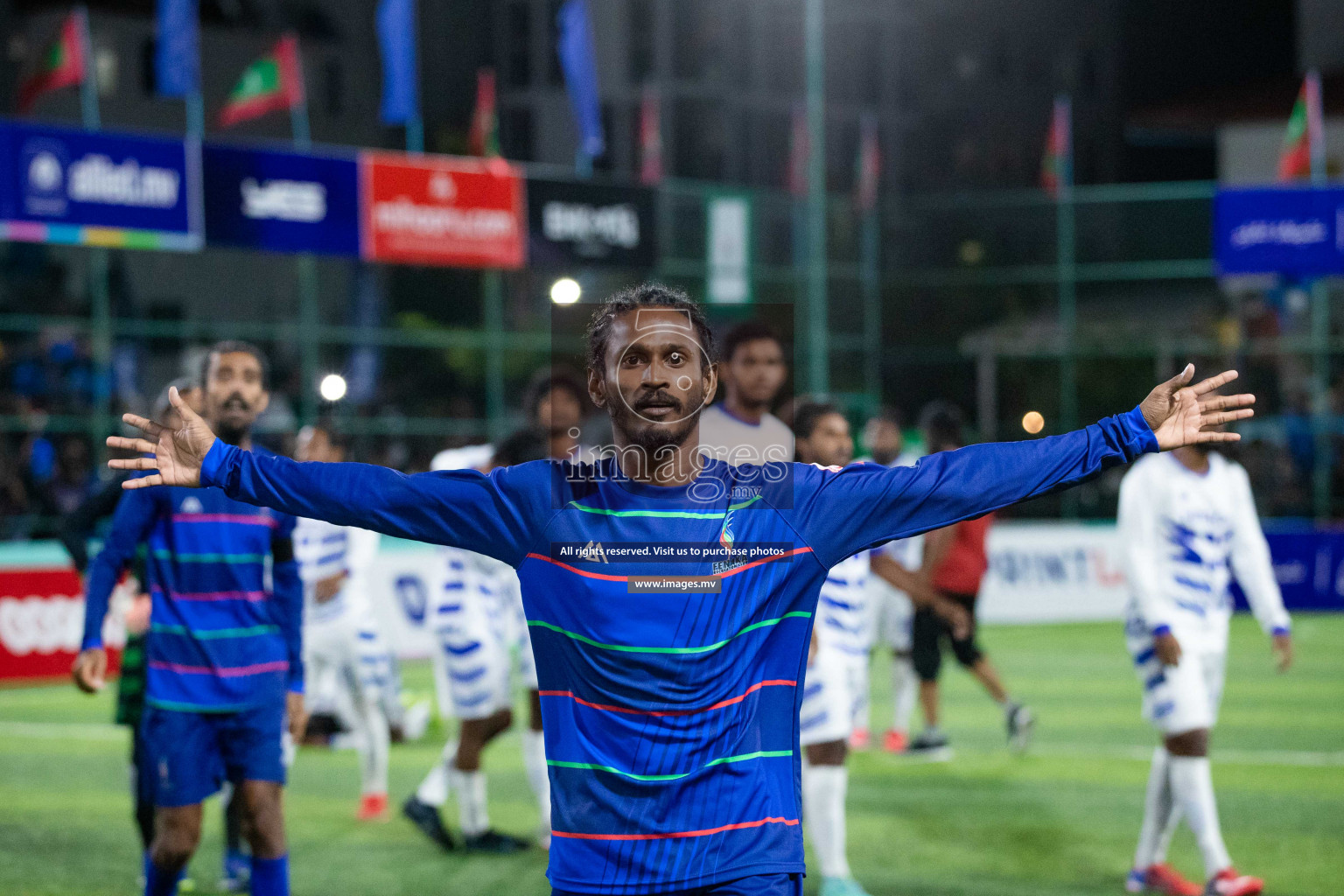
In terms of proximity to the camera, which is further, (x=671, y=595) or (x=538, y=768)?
(x=538, y=768)

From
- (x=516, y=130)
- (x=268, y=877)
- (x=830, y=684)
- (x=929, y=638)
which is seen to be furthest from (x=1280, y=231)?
(x=516, y=130)

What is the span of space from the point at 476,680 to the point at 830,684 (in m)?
1.98

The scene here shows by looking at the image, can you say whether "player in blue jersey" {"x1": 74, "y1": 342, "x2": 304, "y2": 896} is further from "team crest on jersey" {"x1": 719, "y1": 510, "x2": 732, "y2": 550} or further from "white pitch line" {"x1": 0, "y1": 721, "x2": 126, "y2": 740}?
"white pitch line" {"x1": 0, "y1": 721, "x2": 126, "y2": 740}

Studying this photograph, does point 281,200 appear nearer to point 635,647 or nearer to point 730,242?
point 730,242

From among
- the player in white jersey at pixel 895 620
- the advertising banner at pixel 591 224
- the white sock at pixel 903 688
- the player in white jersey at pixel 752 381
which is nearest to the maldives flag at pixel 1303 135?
→ the advertising banner at pixel 591 224

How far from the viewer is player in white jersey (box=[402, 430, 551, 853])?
27.3 ft

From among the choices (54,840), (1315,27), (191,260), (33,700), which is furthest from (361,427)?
(1315,27)

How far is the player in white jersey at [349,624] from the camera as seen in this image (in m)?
9.42

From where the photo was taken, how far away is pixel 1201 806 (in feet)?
23.4

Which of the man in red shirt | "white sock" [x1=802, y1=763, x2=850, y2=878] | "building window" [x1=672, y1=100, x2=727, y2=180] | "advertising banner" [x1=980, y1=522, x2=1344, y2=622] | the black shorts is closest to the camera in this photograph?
"white sock" [x1=802, y1=763, x2=850, y2=878]

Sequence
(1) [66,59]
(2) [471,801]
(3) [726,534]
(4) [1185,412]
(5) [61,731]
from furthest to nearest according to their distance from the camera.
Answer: (1) [66,59] < (5) [61,731] < (2) [471,801] < (4) [1185,412] < (3) [726,534]

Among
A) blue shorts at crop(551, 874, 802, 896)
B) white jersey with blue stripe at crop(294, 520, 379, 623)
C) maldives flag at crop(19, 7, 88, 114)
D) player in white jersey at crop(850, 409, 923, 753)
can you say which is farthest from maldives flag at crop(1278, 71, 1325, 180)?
blue shorts at crop(551, 874, 802, 896)

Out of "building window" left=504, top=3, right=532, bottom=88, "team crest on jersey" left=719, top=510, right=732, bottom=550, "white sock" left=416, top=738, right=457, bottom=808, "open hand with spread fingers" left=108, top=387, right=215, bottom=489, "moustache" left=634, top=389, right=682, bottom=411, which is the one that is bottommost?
"white sock" left=416, top=738, right=457, bottom=808

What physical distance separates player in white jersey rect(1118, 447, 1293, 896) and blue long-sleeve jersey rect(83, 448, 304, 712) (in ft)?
12.4
